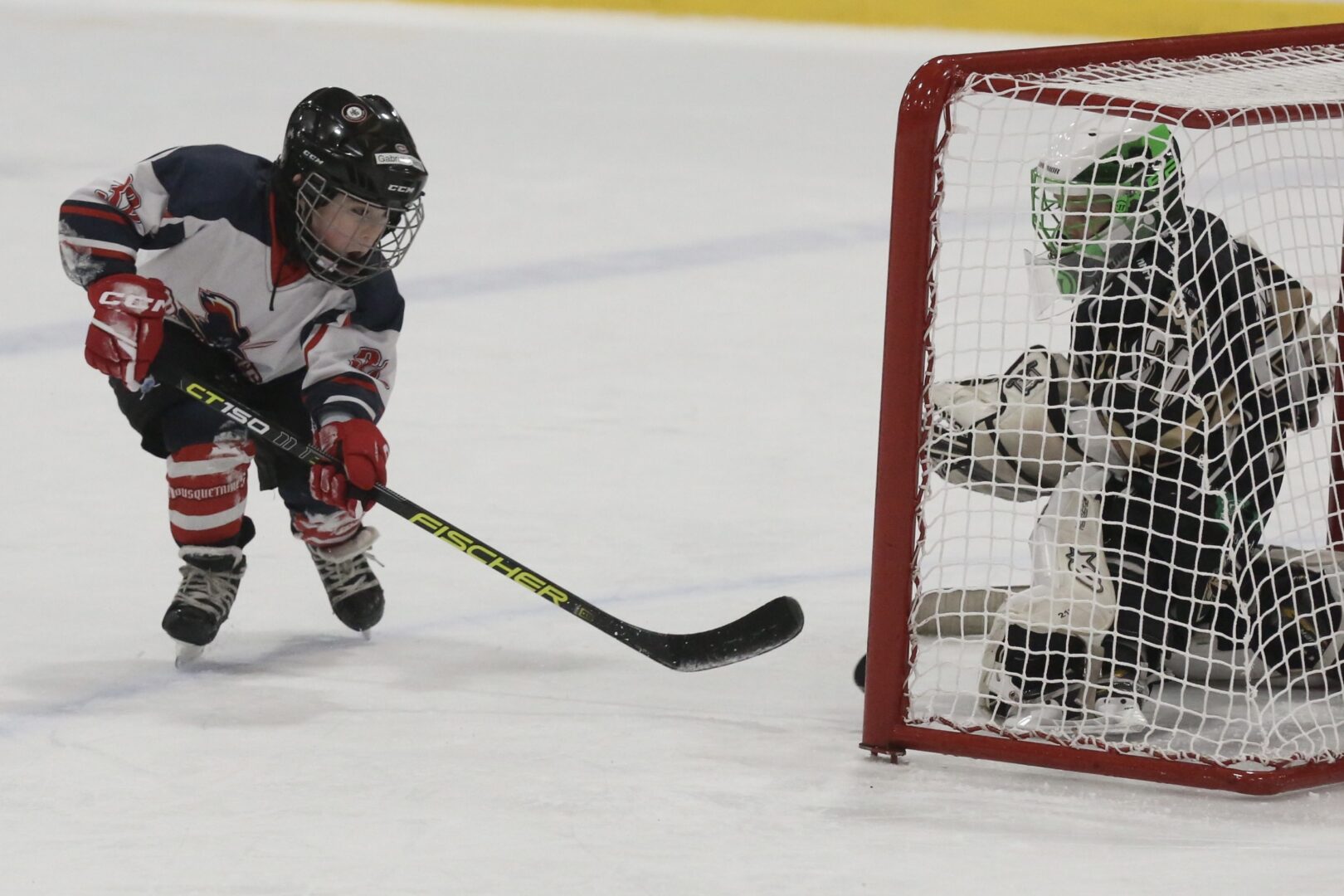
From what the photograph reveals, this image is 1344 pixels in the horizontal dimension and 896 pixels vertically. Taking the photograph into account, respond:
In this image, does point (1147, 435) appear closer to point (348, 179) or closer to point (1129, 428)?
point (1129, 428)

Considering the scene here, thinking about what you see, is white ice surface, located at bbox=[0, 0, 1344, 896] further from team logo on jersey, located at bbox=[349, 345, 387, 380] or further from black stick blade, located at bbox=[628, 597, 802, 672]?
team logo on jersey, located at bbox=[349, 345, 387, 380]

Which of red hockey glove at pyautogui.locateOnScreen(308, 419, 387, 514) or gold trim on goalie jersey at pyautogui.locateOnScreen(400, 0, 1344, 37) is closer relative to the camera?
red hockey glove at pyautogui.locateOnScreen(308, 419, 387, 514)

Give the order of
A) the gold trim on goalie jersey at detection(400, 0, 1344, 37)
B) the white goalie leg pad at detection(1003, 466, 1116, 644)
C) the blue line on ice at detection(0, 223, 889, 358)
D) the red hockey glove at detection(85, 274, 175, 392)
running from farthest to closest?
the gold trim on goalie jersey at detection(400, 0, 1344, 37) < the blue line on ice at detection(0, 223, 889, 358) < the red hockey glove at detection(85, 274, 175, 392) < the white goalie leg pad at detection(1003, 466, 1116, 644)

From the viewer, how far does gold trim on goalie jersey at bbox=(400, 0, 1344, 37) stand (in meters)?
6.18

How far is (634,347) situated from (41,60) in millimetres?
3269

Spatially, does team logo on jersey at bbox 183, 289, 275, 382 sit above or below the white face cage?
below

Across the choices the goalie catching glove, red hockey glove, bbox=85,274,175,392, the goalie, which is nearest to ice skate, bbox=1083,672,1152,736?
the goalie

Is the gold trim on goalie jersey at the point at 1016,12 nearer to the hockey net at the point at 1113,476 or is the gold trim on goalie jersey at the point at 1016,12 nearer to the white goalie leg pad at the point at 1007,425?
the hockey net at the point at 1113,476

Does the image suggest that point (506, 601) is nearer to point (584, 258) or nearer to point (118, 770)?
point (118, 770)

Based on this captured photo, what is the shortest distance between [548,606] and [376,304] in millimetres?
525

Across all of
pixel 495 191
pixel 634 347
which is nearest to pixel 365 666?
pixel 634 347

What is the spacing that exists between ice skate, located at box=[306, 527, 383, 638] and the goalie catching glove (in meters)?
0.15

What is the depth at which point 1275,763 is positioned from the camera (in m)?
2.08

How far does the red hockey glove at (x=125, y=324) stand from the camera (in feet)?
7.43
